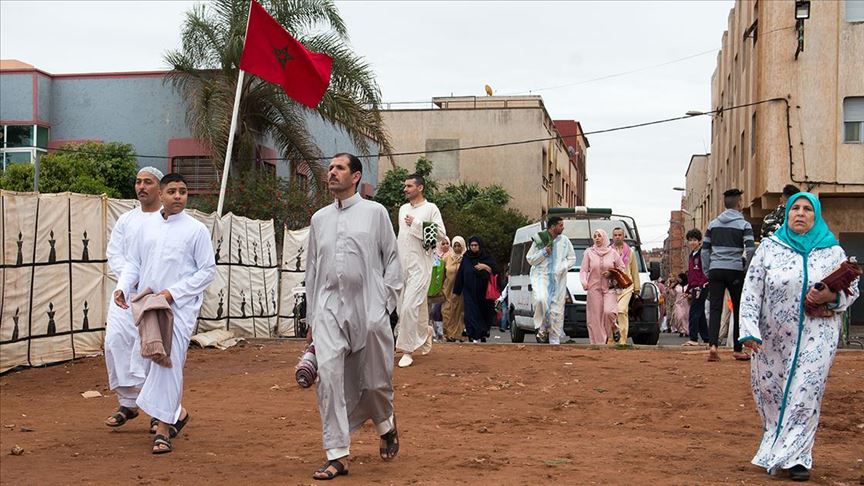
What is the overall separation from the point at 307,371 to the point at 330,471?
59 centimetres

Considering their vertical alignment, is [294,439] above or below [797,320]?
below

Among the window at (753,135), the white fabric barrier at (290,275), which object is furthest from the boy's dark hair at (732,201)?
the window at (753,135)

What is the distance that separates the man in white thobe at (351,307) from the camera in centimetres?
694

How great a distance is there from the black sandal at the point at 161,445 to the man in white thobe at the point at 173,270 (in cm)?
30

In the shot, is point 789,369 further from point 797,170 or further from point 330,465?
point 797,170

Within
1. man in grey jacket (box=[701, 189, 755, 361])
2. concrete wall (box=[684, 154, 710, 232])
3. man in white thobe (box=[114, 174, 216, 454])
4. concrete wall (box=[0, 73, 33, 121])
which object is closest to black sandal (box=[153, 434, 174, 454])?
man in white thobe (box=[114, 174, 216, 454])

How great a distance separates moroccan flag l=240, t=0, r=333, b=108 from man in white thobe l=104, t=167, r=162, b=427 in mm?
9148

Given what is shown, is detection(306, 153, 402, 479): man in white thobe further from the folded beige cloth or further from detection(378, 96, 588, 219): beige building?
detection(378, 96, 588, 219): beige building

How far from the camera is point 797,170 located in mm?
29953

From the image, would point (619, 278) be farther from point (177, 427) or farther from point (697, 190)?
point (697, 190)

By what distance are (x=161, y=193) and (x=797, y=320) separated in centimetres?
450

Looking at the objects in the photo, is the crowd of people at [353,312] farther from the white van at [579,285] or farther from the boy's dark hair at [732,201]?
the white van at [579,285]

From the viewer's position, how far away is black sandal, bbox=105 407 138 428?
8.73 metres

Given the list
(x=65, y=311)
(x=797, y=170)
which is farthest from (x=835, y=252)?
(x=797, y=170)
